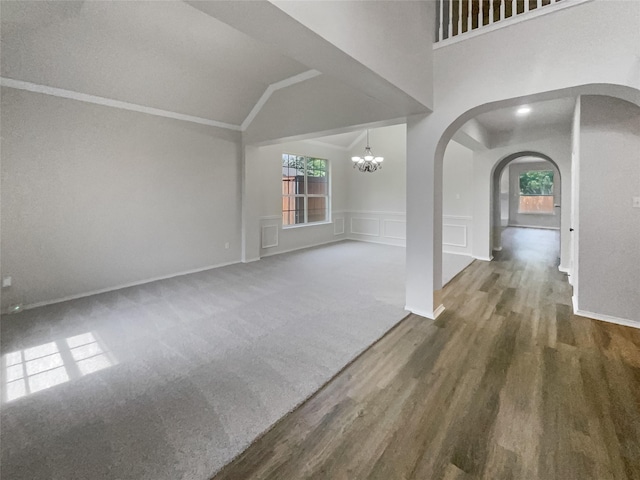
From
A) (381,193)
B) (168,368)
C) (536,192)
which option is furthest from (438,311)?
(536,192)

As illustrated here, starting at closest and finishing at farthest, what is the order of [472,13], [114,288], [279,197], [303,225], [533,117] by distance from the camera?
[472,13]
[114,288]
[533,117]
[279,197]
[303,225]

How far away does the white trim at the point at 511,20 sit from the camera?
249 centimetres

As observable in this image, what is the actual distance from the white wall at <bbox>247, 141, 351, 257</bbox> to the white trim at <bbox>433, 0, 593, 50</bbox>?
4.14 meters

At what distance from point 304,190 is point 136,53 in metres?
4.64

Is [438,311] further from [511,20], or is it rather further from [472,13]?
[472,13]

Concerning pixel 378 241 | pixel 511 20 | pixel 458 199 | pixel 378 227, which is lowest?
pixel 378 241

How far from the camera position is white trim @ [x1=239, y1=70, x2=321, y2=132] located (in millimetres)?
4601

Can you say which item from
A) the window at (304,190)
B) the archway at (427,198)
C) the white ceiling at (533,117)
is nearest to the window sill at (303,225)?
the window at (304,190)

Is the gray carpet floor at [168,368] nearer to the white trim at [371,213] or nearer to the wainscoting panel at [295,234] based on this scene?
the wainscoting panel at [295,234]

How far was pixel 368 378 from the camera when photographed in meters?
2.26

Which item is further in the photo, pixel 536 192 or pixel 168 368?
pixel 536 192

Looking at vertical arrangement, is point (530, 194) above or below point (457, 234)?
above

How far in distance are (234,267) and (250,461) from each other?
175 inches

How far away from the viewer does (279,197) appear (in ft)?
23.0
